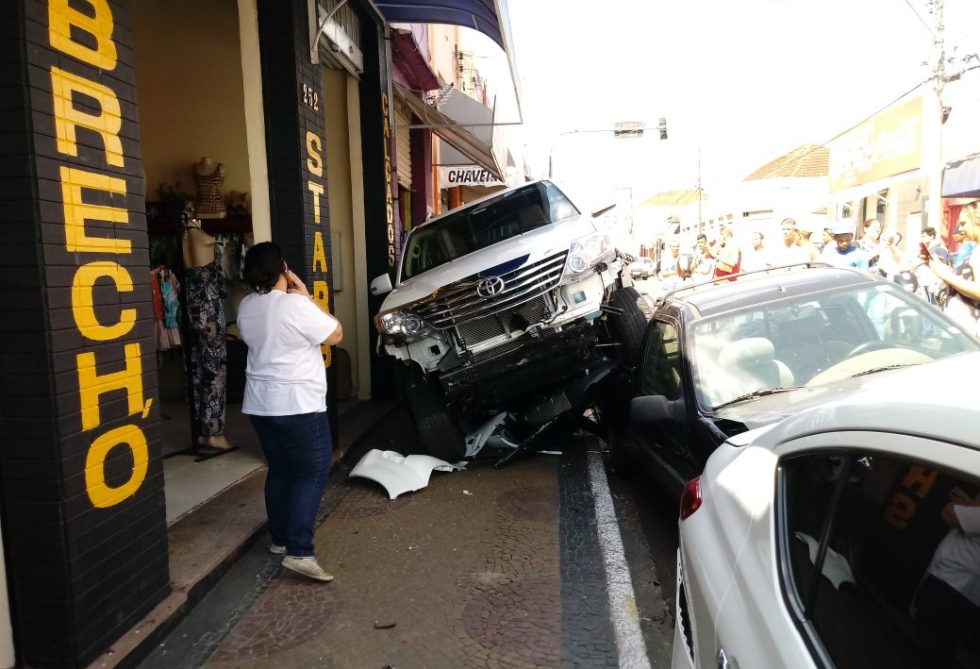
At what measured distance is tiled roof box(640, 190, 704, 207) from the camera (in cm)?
5312

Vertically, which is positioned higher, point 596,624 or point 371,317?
point 371,317

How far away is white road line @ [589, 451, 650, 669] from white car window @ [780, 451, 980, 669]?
1.74 metres

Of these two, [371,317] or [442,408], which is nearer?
[442,408]

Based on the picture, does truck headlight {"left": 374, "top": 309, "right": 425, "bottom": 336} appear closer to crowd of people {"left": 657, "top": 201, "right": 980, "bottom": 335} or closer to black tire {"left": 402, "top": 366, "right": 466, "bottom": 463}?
black tire {"left": 402, "top": 366, "right": 466, "bottom": 463}

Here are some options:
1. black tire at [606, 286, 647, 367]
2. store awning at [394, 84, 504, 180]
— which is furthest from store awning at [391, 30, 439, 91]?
black tire at [606, 286, 647, 367]

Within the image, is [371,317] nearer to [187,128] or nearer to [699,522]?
[187,128]

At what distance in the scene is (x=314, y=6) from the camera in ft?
20.1

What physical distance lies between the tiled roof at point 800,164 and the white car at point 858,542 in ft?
111

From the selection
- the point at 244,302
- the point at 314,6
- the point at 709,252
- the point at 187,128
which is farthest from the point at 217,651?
the point at 709,252

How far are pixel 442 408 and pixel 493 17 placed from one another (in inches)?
174

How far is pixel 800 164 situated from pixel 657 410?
32809 millimetres

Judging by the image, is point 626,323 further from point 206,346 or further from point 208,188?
point 208,188

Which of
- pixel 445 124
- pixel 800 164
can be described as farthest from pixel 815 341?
pixel 800 164

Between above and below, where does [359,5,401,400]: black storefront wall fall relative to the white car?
above
